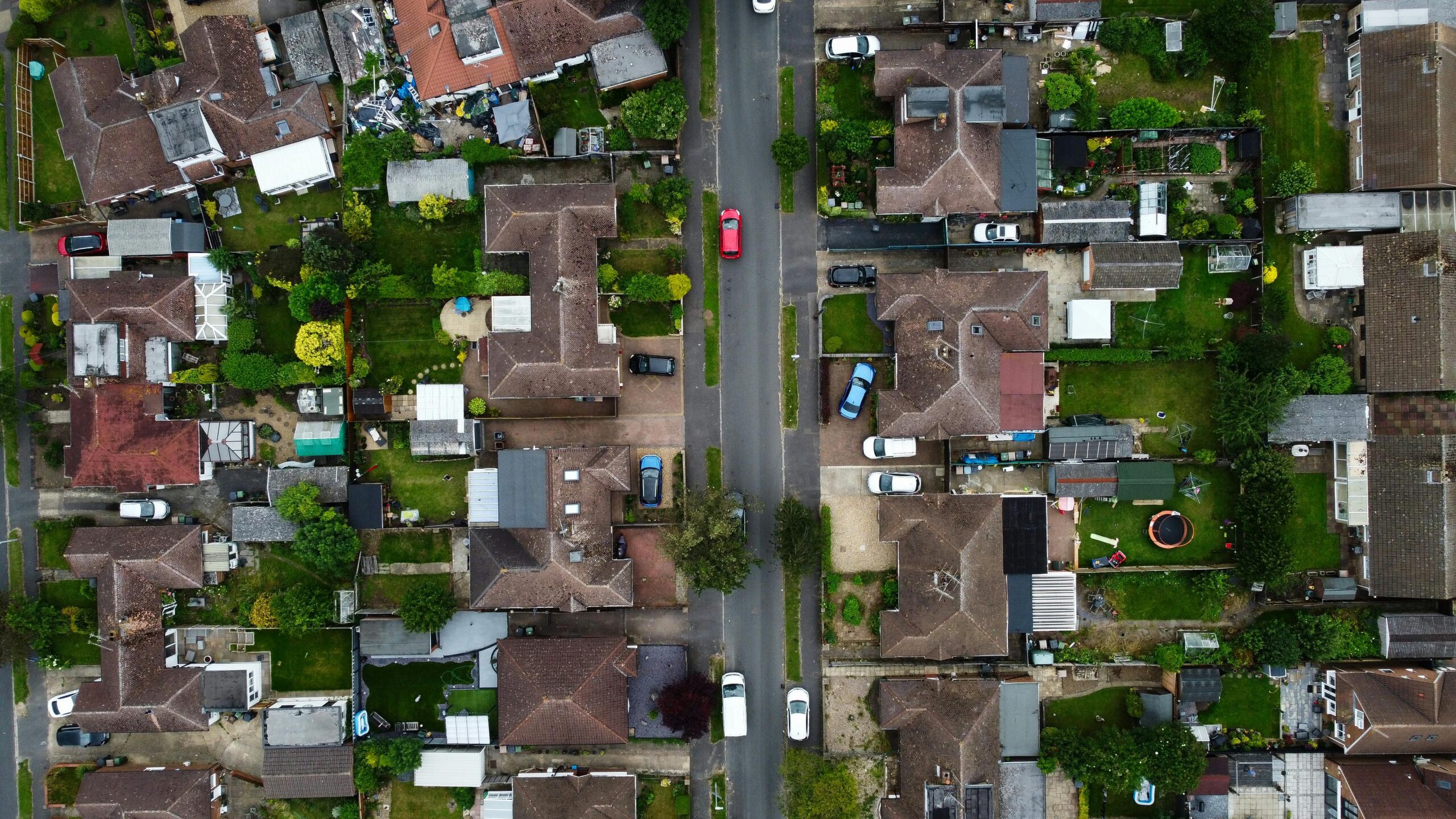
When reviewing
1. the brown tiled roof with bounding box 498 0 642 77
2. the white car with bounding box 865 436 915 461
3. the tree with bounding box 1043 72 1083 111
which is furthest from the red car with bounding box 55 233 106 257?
the tree with bounding box 1043 72 1083 111

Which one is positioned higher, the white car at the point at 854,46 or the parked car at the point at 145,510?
the white car at the point at 854,46

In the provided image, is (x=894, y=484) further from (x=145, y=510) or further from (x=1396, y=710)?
(x=145, y=510)

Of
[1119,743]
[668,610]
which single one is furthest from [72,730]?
[1119,743]

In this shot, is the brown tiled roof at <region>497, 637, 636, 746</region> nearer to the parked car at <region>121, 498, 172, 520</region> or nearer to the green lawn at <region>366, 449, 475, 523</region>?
the green lawn at <region>366, 449, 475, 523</region>

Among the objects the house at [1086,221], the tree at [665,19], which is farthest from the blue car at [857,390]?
the tree at [665,19]

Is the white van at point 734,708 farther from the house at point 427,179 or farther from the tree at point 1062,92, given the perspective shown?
the tree at point 1062,92

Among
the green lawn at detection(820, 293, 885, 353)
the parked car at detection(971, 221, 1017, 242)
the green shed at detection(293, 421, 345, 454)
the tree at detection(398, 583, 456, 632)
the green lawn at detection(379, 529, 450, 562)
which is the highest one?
the parked car at detection(971, 221, 1017, 242)
